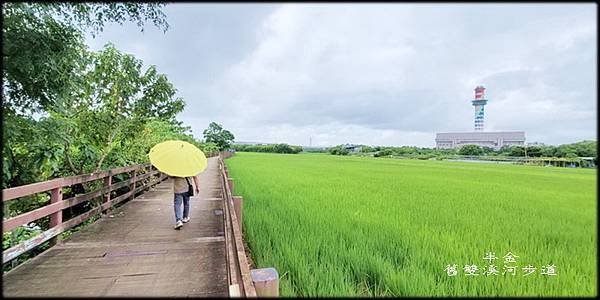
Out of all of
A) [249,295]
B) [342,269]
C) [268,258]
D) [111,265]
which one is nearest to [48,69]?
→ [111,265]

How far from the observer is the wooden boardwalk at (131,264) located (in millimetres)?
2666

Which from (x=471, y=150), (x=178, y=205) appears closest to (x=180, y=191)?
(x=178, y=205)

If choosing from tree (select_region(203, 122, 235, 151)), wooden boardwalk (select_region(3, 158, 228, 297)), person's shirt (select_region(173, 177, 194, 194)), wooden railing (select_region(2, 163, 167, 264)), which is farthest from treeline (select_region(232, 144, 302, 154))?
wooden boardwalk (select_region(3, 158, 228, 297))

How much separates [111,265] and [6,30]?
7.76 feet

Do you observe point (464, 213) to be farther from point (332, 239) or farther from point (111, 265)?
point (111, 265)

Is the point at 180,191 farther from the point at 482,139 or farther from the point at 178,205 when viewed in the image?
the point at 482,139

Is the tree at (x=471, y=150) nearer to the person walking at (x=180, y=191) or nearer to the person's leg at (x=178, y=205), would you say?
the person walking at (x=180, y=191)

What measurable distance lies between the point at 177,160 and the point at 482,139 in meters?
3.62

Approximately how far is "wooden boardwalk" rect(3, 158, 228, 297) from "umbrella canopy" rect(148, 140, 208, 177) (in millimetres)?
929

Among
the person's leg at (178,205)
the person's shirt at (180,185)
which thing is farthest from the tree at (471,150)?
the person's leg at (178,205)

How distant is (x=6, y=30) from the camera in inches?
100

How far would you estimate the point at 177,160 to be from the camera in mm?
4059

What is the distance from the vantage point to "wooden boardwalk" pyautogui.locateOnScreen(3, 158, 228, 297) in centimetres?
267

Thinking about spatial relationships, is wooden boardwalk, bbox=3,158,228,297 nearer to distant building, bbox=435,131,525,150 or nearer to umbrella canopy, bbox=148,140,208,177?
umbrella canopy, bbox=148,140,208,177
